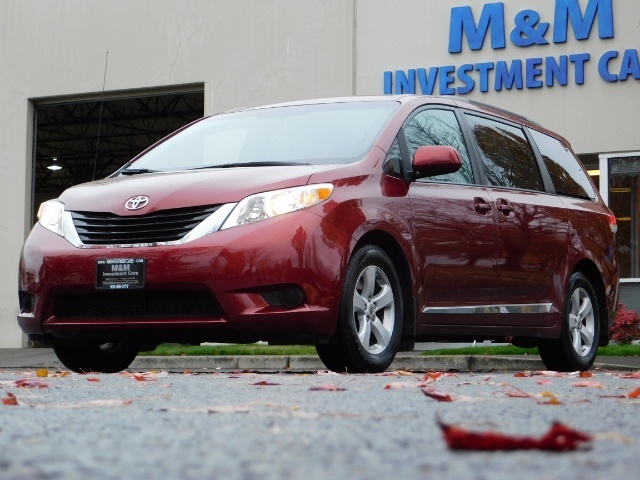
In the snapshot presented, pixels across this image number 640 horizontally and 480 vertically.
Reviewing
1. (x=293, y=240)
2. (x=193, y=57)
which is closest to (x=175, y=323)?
(x=293, y=240)

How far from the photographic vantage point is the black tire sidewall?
652cm

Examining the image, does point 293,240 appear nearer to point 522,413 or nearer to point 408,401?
point 408,401

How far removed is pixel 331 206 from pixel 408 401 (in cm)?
231

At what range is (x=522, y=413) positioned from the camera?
12.5 feet

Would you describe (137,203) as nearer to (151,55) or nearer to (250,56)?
(250,56)

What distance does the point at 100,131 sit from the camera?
32.2 m

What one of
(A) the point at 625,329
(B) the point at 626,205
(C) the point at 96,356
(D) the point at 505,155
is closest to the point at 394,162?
(D) the point at 505,155

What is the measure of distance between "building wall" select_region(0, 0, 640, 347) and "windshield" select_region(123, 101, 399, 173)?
30.6ft

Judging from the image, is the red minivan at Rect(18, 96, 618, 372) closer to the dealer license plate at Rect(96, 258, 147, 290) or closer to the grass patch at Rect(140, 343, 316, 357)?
the dealer license plate at Rect(96, 258, 147, 290)

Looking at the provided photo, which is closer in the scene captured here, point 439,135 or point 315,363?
point 439,135

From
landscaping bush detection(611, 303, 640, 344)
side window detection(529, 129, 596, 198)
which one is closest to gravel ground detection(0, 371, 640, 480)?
side window detection(529, 129, 596, 198)

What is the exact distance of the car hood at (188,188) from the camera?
21.3ft

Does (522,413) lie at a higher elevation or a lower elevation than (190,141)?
lower

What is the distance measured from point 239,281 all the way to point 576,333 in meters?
3.37
